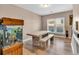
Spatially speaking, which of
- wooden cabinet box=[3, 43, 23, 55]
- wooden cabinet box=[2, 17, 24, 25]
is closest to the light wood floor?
wooden cabinet box=[3, 43, 23, 55]

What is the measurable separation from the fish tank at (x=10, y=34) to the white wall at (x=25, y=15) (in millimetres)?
95

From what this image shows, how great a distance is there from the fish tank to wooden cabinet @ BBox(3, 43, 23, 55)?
2.6 inches

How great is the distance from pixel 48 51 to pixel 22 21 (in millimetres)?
672

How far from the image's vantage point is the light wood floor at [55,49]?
158 centimetres

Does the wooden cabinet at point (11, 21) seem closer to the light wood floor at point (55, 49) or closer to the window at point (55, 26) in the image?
the light wood floor at point (55, 49)

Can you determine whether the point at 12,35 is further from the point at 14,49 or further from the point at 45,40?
the point at 45,40

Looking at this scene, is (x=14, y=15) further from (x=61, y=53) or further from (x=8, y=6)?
Result: (x=61, y=53)

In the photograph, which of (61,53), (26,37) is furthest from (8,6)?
(61,53)

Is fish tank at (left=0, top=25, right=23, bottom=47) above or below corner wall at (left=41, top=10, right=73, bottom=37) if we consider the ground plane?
below

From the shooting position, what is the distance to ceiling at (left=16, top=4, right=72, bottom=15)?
1567mm

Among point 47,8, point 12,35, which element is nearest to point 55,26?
point 47,8

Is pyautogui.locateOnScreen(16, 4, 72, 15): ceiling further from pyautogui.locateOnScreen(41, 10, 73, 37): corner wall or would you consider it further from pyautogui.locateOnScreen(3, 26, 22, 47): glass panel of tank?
pyautogui.locateOnScreen(3, 26, 22, 47): glass panel of tank

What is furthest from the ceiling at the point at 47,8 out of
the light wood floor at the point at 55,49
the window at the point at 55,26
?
the light wood floor at the point at 55,49

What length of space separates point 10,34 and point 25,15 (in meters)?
0.41
